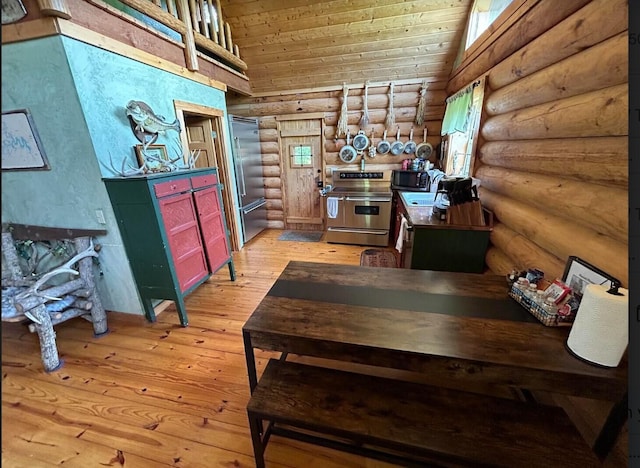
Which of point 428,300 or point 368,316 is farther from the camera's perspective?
point 428,300

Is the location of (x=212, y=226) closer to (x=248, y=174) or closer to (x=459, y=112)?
(x=248, y=174)

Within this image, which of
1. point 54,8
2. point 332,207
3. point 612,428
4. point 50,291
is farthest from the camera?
point 332,207

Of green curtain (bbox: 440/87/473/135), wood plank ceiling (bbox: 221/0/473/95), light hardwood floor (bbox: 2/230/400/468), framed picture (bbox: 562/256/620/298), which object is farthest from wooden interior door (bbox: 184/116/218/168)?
framed picture (bbox: 562/256/620/298)

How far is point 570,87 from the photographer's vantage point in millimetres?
1630

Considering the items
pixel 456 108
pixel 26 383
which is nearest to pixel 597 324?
pixel 456 108

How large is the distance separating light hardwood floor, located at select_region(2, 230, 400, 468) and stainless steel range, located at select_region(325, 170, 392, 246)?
197 cm

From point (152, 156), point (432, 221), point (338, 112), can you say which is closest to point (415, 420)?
point (432, 221)

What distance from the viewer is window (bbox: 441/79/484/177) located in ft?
9.47

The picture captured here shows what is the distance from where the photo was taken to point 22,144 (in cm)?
227

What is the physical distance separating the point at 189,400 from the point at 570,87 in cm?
283

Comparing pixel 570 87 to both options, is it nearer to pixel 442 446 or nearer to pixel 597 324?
pixel 597 324

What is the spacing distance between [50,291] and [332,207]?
3.11 m

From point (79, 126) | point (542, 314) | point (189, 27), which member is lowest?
point (542, 314)

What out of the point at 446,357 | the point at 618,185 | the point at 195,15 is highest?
the point at 195,15
